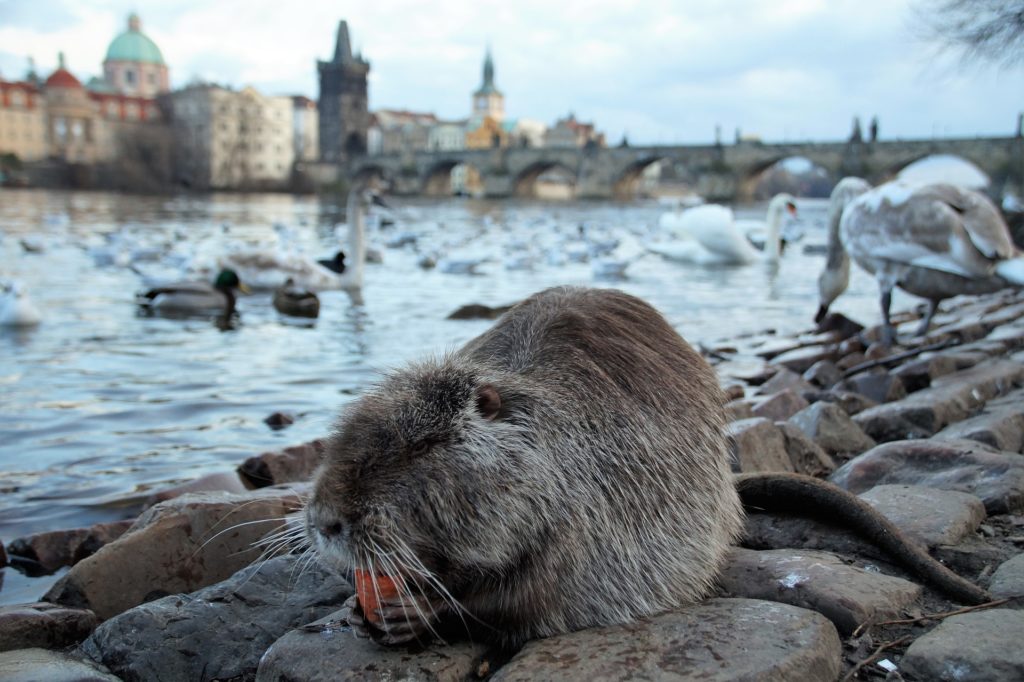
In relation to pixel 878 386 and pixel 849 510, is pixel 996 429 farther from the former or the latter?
pixel 849 510

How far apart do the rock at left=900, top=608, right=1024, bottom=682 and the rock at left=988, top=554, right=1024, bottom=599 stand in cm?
17

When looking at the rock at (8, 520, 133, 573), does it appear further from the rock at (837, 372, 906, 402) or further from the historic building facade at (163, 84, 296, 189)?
the historic building facade at (163, 84, 296, 189)

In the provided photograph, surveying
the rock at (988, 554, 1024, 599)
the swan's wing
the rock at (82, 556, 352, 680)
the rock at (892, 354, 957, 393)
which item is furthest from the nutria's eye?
the swan's wing

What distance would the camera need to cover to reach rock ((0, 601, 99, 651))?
7.97 ft

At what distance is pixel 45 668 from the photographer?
2078mm

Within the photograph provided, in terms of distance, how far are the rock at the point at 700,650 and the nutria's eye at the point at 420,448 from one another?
50 cm

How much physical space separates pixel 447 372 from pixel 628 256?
13859 millimetres

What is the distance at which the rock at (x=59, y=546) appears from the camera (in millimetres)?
3264

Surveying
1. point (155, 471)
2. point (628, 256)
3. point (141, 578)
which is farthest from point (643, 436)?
point (628, 256)

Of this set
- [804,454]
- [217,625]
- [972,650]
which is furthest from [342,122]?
[972,650]

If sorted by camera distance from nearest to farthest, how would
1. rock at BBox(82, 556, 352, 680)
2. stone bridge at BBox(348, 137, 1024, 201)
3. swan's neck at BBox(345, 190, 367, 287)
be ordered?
rock at BBox(82, 556, 352, 680) < swan's neck at BBox(345, 190, 367, 287) < stone bridge at BBox(348, 137, 1024, 201)

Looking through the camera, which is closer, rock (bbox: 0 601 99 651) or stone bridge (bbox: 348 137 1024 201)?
rock (bbox: 0 601 99 651)

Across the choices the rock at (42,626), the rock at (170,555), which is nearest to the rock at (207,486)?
the rock at (170,555)

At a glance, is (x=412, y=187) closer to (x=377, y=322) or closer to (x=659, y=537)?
(x=377, y=322)
